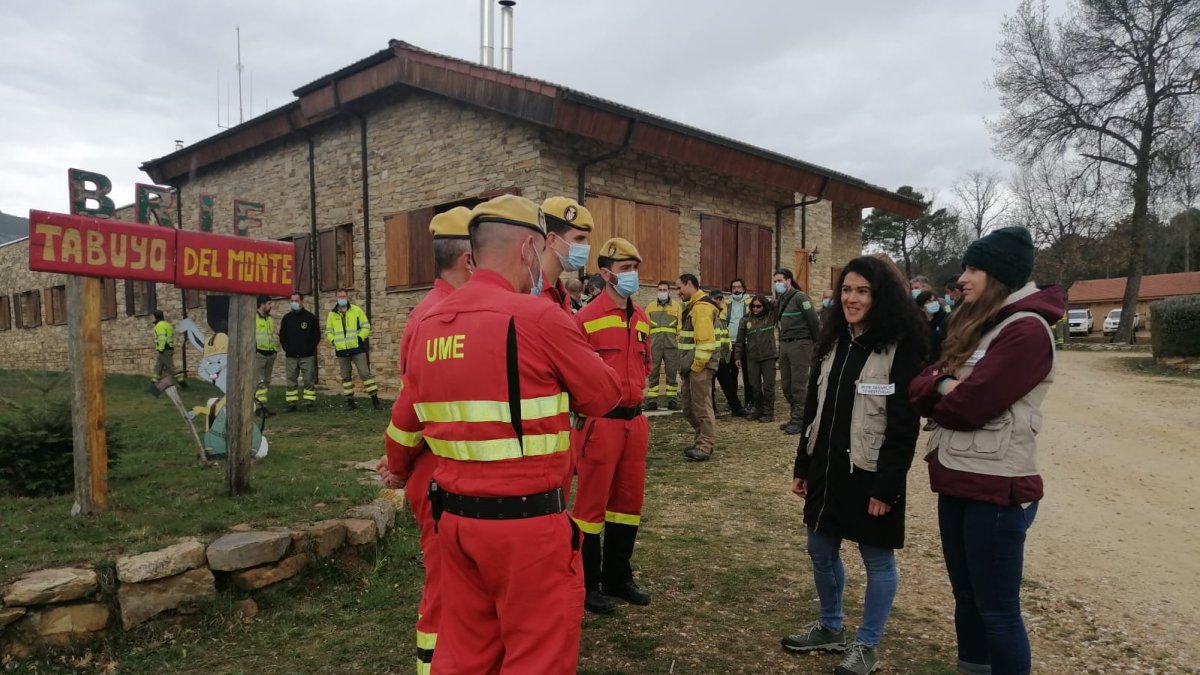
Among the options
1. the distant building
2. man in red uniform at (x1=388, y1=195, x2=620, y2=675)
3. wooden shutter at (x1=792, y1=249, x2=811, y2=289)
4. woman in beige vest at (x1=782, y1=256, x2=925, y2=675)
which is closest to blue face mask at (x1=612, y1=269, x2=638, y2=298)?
woman in beige vest at (x1=782, y1=256, x2=925, y2=675)

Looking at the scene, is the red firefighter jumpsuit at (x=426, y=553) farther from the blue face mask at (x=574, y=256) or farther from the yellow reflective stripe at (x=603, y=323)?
the yellow reflective stripe at (x=603, y=323)

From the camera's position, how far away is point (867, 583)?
3.24m

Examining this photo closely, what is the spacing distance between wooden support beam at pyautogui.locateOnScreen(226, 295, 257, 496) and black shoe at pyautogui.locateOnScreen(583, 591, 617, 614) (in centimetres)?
300

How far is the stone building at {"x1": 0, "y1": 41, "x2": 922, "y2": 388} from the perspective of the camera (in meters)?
11.3

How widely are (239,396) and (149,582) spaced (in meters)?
1.83

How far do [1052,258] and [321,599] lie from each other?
1551 inches

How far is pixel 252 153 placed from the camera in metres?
16.7

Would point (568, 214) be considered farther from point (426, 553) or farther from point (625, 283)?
point (426, 553)

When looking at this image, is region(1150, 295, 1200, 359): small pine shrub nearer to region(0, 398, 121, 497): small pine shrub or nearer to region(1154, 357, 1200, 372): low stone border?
region(1154, 357, 1200, 372): low stone border

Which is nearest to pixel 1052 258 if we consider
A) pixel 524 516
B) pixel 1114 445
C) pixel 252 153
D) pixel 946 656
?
pixel 1114 445

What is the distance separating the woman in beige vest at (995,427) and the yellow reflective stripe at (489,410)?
1.54 metres

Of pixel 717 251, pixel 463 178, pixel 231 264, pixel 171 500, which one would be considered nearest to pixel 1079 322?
pixel 717 251

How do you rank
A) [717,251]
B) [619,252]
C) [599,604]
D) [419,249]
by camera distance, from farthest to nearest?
1. [717,251]
2. [419,249]
3. [619,252]
4. [599,604]

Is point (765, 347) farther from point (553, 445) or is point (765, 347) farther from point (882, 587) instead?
point (553, 445)
